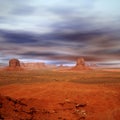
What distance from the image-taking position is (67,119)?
2130 centimetres

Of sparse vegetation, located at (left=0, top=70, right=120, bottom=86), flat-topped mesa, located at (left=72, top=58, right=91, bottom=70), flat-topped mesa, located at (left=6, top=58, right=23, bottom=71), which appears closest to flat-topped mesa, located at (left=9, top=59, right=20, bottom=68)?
flat-topped mesa, located at (left=6, top=58, right=23, bottom=71)

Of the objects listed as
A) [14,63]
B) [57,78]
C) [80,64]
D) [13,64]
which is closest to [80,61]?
[80,64]

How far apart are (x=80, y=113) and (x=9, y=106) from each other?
24.2 feet

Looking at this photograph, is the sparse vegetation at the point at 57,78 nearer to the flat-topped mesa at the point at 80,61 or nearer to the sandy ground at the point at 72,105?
the sandy ground at the point at 72,105

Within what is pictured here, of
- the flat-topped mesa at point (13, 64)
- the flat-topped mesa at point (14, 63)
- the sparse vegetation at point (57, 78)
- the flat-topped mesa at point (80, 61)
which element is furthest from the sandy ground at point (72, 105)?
the flat-topped mesa at point (80, 61)

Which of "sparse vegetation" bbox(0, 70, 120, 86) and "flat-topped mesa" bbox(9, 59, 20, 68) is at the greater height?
"flat-topped mesa" bbox(9, 59, 20, 68)

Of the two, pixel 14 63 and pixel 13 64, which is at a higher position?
pixel 14 63

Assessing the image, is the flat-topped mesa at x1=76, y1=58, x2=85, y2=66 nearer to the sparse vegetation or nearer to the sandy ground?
the sparse vegetation

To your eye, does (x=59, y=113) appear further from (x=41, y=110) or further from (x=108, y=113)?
(x=108, y=113)

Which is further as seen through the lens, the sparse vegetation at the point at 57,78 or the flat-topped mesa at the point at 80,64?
the flat-topped mesa at the point at 80,64

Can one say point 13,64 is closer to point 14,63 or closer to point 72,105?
point 14,63

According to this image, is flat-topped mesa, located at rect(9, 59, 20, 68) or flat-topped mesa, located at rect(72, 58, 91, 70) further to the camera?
flat-topped mesa, located at rect(72, 58, 91, 70)

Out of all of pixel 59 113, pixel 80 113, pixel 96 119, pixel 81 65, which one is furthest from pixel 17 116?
pixel 81 65

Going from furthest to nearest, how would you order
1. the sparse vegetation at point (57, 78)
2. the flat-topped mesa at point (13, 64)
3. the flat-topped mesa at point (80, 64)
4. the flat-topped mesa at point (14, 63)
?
the flat-topped mesa at point (80, 64) → the flat-topped mesa at point (14, 63) → the flat-topped mesa at point (13, 64) → the sparse vegetation at point (57, 78)
